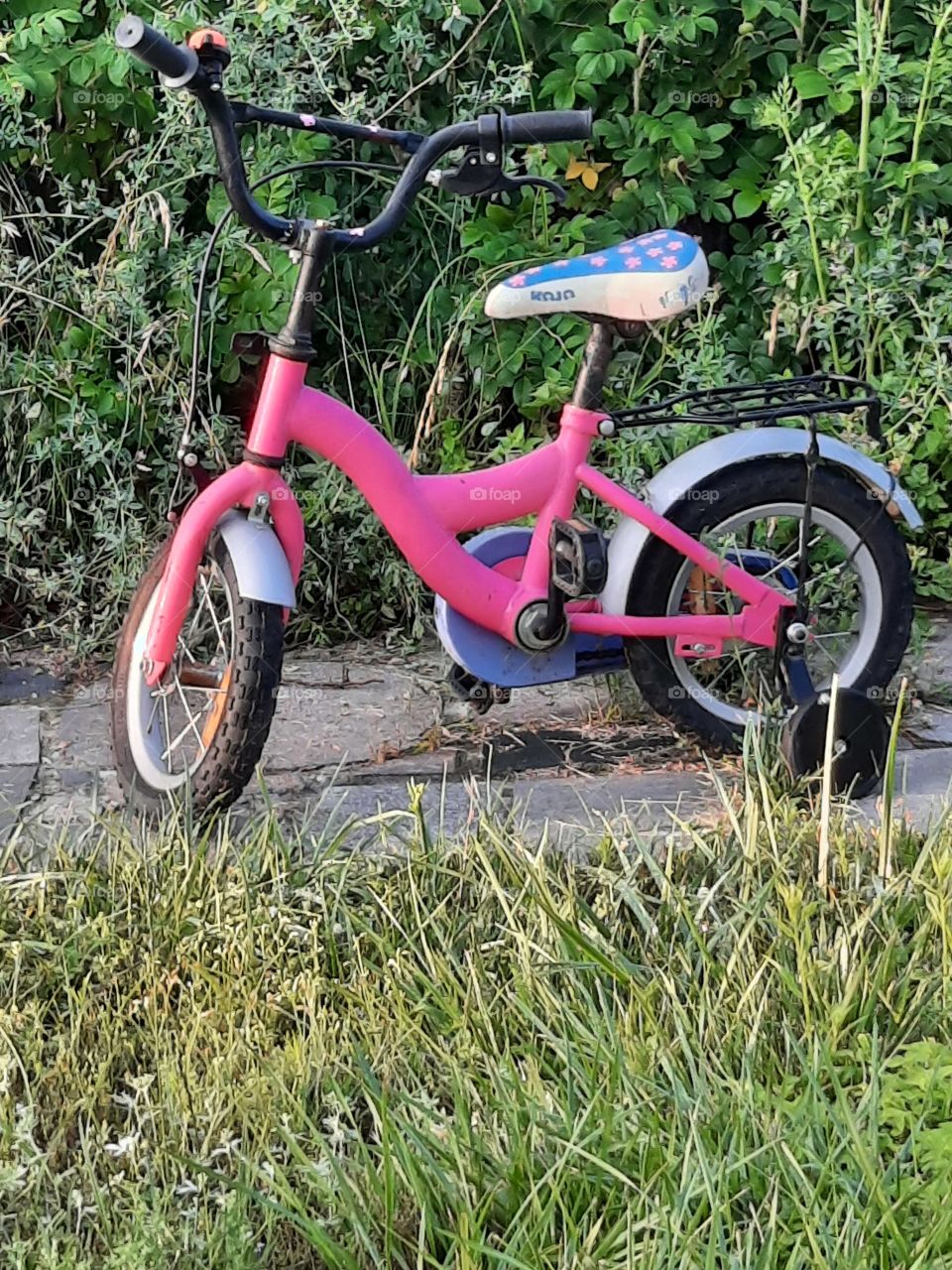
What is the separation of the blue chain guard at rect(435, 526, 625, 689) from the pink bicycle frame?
0.04m

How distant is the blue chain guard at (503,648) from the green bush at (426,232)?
604 millimetres

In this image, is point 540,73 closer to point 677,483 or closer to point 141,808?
point 677,483

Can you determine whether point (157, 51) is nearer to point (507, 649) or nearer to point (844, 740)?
point (507, 649)

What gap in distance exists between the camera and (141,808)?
9.43 feet

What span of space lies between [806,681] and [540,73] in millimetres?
1788

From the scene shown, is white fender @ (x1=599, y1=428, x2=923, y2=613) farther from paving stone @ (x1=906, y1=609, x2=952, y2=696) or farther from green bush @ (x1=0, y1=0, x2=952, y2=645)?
paving stone @ (x1=906, y1=609, x2=952, y2=696)

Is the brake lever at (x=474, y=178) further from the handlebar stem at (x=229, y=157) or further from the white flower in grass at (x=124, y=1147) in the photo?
the white flower in grass at (x=124, y=1147)

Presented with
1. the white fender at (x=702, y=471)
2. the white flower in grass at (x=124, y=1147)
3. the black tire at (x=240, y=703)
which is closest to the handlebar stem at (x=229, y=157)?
the black tire at (x=240, y=703)

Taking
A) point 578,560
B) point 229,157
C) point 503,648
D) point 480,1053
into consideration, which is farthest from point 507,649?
point 480,1053

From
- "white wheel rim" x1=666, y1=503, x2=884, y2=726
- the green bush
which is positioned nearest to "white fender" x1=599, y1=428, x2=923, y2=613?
"white wheel rim" x1=666, y1=503, x2=884, y2=726

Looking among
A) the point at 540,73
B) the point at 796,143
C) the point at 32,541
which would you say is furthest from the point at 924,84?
the point at 32,541

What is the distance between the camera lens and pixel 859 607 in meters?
3.33

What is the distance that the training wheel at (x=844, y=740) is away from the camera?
2.94 m

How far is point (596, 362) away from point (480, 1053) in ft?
4.97
